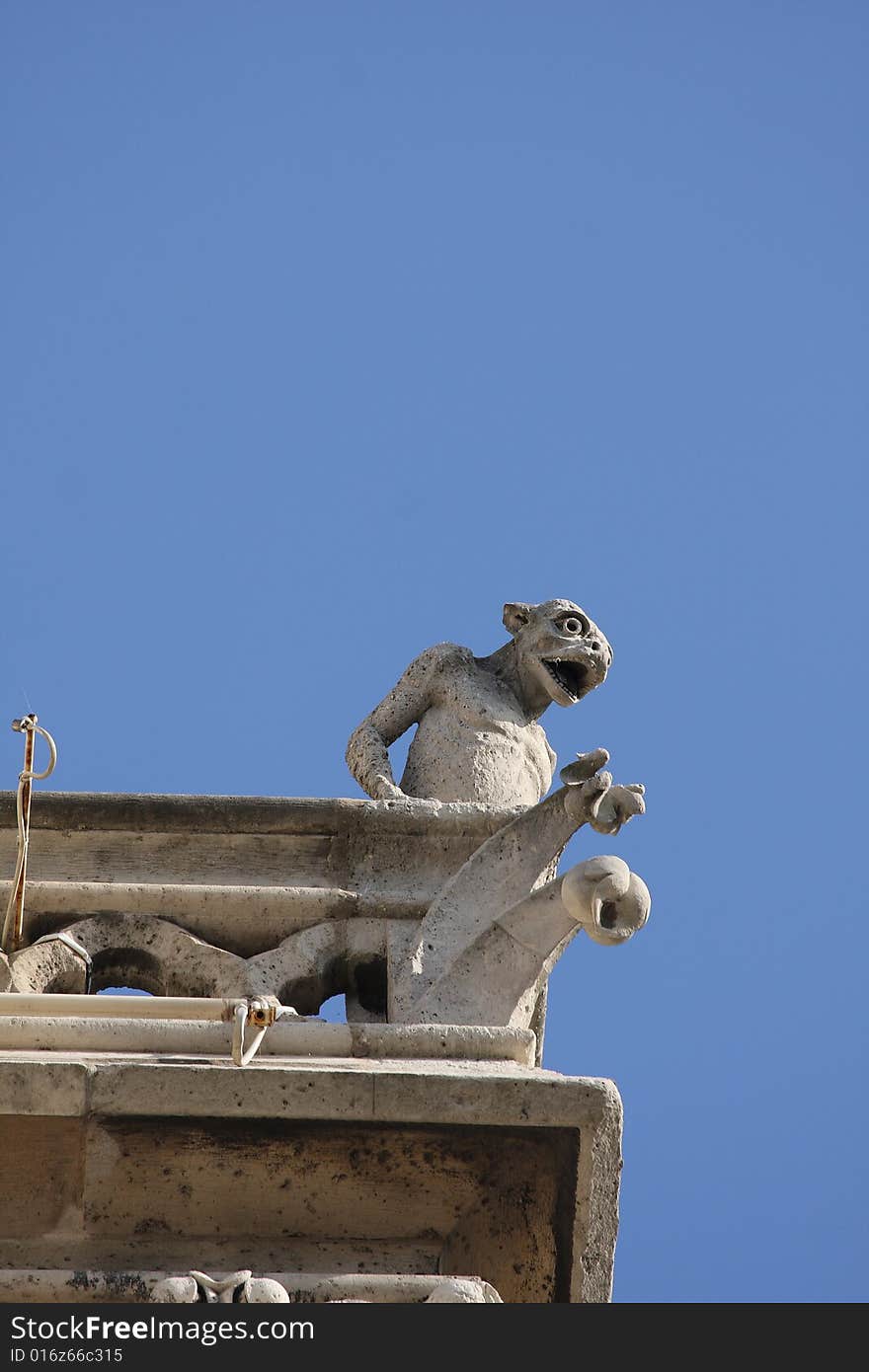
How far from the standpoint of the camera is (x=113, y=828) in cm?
1045

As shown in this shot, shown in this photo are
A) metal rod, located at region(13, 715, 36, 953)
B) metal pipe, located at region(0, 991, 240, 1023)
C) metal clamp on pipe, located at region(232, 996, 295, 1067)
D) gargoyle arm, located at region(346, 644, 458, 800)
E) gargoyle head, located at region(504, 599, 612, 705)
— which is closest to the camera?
metal clamp on pipe, located at region(232, 996, 295, 1067)

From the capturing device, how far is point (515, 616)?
11.5 meters

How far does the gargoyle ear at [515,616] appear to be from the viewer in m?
11.5

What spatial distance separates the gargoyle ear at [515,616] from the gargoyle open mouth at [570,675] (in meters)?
0.25

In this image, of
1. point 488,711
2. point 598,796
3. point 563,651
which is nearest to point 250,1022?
point 598,796

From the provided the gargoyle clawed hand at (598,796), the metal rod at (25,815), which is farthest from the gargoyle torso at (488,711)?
the metal rod at (25,815)

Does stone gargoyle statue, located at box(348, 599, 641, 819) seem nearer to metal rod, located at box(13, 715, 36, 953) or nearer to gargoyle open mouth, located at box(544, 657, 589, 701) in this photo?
gargoyle open mouth, located at box(544, 657, 589, 701)

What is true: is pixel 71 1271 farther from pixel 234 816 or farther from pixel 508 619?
pixel 508 619

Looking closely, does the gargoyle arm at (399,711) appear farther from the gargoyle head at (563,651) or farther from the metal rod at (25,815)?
the metal rod at (25,815)

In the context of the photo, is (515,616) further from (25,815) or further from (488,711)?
(25,815)

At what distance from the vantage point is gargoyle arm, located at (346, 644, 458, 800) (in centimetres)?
1111

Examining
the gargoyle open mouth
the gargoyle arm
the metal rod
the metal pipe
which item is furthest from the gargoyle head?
the metal pipe

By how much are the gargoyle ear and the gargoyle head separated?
0.03 m

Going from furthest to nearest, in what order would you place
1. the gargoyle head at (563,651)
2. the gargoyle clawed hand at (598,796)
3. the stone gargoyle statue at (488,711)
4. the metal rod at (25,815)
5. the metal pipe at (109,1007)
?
the gargoyle head at (563,651), the stone gargoyle statue at (488,711), the metal rod at (25,815), the gargoyle clawed hand at (598,796), the metal pipe at (109,1007)
